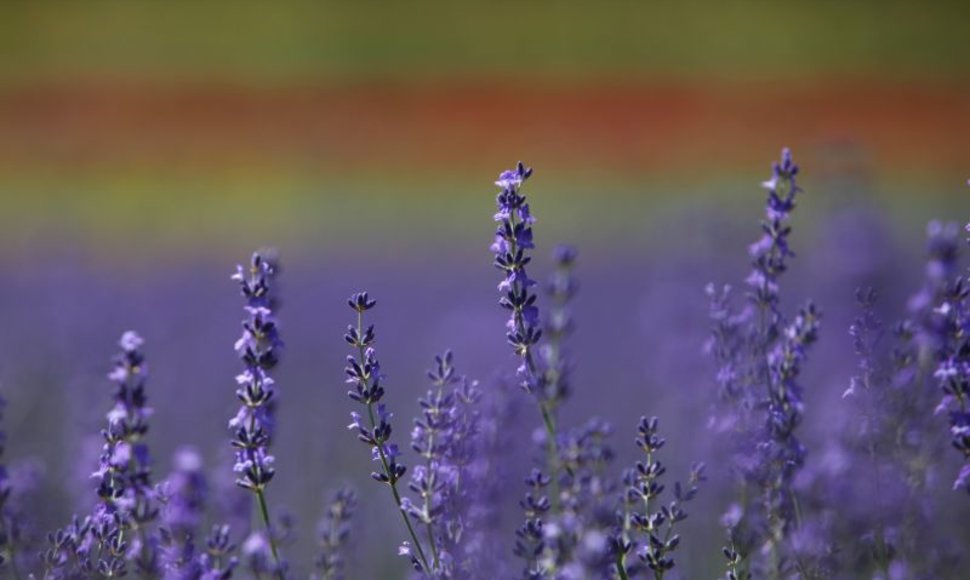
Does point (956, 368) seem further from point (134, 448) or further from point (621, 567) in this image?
point (134, 448)

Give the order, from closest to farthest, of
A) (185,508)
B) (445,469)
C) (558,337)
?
(185,508) < (558,337) < (445,469)

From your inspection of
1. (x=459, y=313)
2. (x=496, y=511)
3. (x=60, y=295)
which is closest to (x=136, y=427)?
(x=496, y=511)

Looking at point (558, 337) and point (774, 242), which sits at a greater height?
point (774, 242)

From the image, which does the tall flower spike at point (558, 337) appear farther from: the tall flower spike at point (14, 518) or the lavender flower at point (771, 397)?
→ the tall flower spike at point (14, 518)

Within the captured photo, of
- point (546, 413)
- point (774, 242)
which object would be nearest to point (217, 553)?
point (546, 413)

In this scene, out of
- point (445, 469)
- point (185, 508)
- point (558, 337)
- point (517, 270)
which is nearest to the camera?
point (185, 508)

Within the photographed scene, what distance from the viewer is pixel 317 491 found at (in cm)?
384

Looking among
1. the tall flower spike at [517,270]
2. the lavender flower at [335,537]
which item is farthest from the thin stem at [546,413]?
the lavender flower at [335,537]

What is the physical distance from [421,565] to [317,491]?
2.43 metres

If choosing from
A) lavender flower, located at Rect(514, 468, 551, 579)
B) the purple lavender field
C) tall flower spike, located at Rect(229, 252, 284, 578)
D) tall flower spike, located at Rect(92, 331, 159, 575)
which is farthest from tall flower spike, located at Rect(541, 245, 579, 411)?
tall flower spike, located at Rect(92, 331, 159, 575)

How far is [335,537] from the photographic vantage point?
5.48 feet

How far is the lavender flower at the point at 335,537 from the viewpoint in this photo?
1.64m

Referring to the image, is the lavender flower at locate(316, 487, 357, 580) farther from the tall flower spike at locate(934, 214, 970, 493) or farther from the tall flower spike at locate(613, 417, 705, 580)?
the tall flower spike at locate(934, 214, 970, 493)

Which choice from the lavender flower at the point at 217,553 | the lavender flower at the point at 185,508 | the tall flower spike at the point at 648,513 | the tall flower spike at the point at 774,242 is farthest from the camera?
the tall flower spike at the point at 774,242
